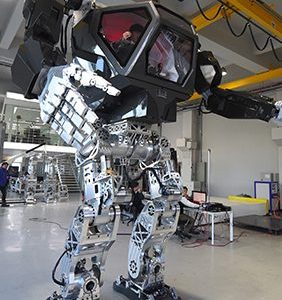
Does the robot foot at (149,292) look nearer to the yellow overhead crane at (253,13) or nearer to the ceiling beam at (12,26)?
the yellow overhead crane at (253,13)

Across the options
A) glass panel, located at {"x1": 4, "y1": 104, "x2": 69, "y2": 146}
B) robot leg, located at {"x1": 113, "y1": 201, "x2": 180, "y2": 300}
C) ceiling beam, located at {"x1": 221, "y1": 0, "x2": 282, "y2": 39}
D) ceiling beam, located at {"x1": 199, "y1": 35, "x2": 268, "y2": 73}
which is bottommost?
robot leg, located at {"x1": 113, "y1": 201, "x2": 180, "y2": 300}

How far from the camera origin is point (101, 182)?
1933mm

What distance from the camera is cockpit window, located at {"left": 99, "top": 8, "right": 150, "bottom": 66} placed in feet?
6.06

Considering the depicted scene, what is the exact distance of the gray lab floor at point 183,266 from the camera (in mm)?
2723

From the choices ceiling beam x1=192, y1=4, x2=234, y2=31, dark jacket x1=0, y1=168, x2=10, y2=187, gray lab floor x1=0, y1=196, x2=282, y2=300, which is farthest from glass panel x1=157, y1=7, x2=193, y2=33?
dark jacket x1=0, y1=168, x2=10, y2=187

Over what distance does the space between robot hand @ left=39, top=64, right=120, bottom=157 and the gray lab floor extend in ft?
5.22

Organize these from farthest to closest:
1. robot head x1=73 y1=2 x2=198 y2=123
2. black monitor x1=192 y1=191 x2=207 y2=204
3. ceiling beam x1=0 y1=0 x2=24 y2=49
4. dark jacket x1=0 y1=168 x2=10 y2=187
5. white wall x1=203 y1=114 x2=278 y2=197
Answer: white wall x1=203 y1=114 x2=278 y2=197 < dark jacket x1=0 y1=168 x2=10 y2=187 < black monitor x1=192 y1=191 x2=207 y2=204 < ceiling beam x1=0 y1=0 x2=24 y2=49 < robot head x1=73 y1=2 x2=198 y2=123

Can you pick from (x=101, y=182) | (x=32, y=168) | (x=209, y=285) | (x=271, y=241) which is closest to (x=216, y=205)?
(x=271, y=241)

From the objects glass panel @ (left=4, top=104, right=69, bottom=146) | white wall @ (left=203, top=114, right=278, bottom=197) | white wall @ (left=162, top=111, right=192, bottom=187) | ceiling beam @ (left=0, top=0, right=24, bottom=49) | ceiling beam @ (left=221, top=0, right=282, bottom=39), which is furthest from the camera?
glass panel @ (left=4, top=104, right=69, bottom=146)

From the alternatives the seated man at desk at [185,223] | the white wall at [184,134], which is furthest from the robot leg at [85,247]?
the white wall at [184,134]

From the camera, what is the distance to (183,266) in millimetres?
3537

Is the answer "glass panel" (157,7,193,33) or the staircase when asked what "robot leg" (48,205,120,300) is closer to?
"glass panel" (157,7,193,33)

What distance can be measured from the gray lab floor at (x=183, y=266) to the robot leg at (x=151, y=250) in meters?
0.29

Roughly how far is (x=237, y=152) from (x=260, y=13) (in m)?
6.81
